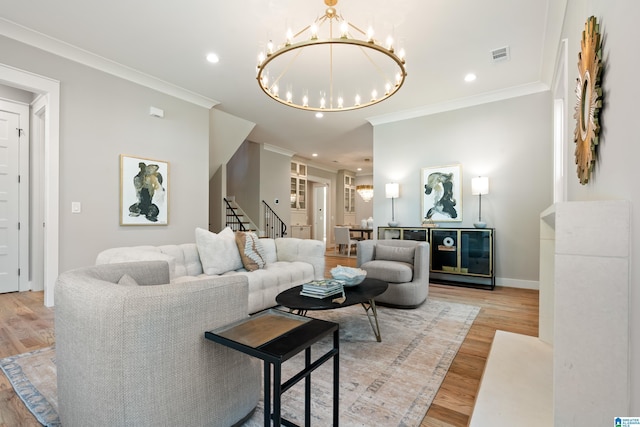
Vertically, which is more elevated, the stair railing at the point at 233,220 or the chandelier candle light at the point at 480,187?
the chandelier candle light at the point at 480,187

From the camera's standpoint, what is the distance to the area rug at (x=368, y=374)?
1.55m

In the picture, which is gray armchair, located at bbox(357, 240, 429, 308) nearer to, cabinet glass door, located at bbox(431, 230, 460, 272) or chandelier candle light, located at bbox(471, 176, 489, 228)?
cabinet glass door, located at bbox(431, 230, 460, 272)

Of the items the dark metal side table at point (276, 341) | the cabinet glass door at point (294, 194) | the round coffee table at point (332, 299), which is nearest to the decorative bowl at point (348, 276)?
the round coffee table at point (332, 299)

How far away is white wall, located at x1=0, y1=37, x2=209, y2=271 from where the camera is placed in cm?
336

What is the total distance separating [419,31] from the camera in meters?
3.02

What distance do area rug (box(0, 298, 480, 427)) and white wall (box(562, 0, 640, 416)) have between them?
3.28 ft

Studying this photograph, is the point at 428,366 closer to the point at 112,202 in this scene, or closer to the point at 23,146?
the point at 112,202

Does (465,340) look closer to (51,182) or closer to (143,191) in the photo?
(143,191)

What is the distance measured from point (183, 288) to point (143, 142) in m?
3.66

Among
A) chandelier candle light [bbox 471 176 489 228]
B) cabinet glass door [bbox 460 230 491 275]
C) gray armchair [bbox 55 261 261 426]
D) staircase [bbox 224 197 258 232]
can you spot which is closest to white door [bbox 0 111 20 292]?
staircase [bbox 224 197 258 232]

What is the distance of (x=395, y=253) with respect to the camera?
3.79 m

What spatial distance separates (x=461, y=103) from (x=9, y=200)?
6.71 metres

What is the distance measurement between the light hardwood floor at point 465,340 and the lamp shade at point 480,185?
1472 mm

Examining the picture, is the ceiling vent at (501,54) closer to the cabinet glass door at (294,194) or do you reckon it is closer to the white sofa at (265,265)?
the white sofa at (265,265)
